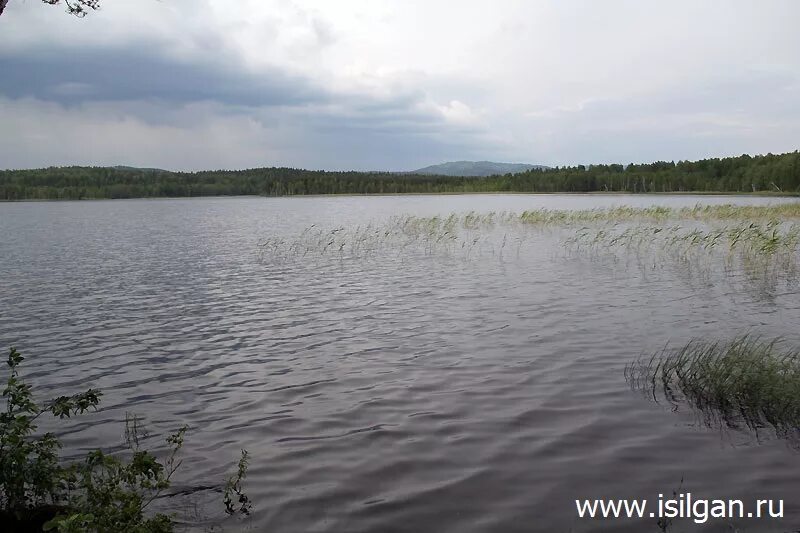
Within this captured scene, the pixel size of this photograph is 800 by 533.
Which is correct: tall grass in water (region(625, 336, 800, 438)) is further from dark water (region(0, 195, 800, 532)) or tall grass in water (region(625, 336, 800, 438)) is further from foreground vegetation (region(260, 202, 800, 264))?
foreground vegetation (region(260, 202, 800, 264))

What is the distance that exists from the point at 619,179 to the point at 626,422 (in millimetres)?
178351

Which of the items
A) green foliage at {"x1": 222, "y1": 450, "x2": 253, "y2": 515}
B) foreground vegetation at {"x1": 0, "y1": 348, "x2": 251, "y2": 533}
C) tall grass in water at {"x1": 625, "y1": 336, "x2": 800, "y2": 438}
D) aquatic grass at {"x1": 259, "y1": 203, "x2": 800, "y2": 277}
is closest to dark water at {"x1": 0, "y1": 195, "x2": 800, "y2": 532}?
green foliage at {"x1": 222, "y1": 450, "x2": 253, "y2": 515}

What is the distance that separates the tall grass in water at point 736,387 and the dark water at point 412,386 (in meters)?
0.52

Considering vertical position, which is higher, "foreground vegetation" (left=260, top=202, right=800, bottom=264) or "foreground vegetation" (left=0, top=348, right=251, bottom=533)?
"foreground vegetation" (left=260, top=202, right=800, bottom=264)

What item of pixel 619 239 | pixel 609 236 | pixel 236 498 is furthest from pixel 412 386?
pixel 609 236

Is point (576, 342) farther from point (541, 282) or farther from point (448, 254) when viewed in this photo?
point (448, 254)

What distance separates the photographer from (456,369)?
12.2m

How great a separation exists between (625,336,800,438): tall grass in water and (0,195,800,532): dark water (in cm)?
52

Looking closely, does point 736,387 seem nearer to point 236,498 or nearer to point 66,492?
point 236,498

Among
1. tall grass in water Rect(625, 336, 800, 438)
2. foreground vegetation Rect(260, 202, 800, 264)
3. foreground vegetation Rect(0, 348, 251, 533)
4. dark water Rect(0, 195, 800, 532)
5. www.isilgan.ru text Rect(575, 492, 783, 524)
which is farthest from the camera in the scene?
foreground vegetation Rect(260, 202, 800, 264)

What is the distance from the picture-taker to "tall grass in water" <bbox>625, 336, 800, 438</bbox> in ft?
29.7

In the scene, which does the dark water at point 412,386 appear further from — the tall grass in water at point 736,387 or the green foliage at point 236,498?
the tall grass in water at point 736,387

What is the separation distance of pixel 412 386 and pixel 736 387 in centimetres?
544

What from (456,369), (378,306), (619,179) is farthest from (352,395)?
(619,179)
